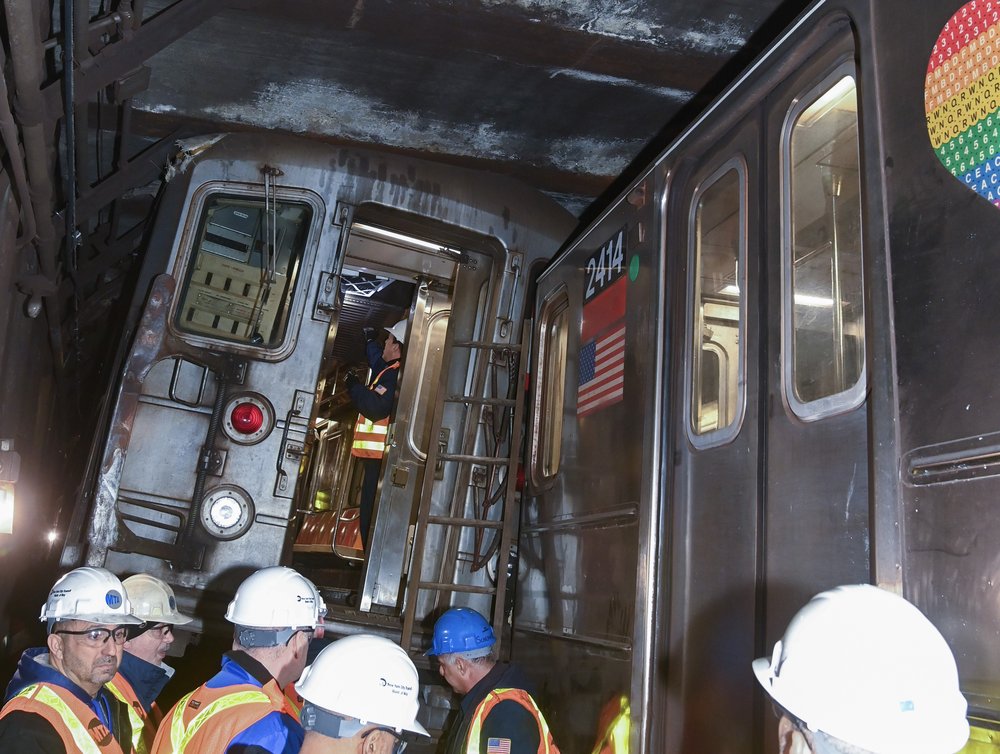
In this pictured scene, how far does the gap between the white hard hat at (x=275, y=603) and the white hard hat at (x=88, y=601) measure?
38 cm

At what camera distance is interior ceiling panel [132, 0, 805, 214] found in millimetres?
4570

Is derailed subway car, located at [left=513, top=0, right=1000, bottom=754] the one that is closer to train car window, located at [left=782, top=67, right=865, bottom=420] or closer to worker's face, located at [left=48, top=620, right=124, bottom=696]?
train car window, located at [left=782, top=67, right=865, bottom=420]

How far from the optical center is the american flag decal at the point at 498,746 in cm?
323

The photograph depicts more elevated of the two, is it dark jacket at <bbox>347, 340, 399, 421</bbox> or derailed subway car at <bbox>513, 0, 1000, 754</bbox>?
dark jacket at <bbox>347, 340, 399, 421</bbox>

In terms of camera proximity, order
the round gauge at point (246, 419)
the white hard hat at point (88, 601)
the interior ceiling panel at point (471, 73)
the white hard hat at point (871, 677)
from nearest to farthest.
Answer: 1. the white hard hat at point (871, 677)
2. the white hard hat at point (88, 601)
3. the interior ceiling panel at point (471, 73)
4. the round gauge at point (246, 419)

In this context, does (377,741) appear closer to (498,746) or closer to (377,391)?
(498,746)

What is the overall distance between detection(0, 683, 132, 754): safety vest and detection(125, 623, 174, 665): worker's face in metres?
0.93

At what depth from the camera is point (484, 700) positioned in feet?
11.0

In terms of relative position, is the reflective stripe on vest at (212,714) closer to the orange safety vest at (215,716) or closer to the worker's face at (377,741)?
the orange safety vest at (215,716)

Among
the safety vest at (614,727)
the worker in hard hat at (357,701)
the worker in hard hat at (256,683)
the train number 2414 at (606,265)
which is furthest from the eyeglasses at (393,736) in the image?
the train number 2414 at (606,265)

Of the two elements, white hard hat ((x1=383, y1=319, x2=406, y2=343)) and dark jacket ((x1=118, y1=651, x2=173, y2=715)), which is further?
white hard hat ((x1=383, y1=319, x2=406, y2=343))

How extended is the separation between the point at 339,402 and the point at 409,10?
7.06m

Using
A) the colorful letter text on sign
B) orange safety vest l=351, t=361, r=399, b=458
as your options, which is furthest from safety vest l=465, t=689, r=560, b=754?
orange safety vest l=351, t=361, r=399, b=458

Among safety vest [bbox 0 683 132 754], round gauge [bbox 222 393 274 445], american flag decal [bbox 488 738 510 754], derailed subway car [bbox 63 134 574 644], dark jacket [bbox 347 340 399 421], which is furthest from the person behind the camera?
dark jacket [bbox 347 340 399 421]
